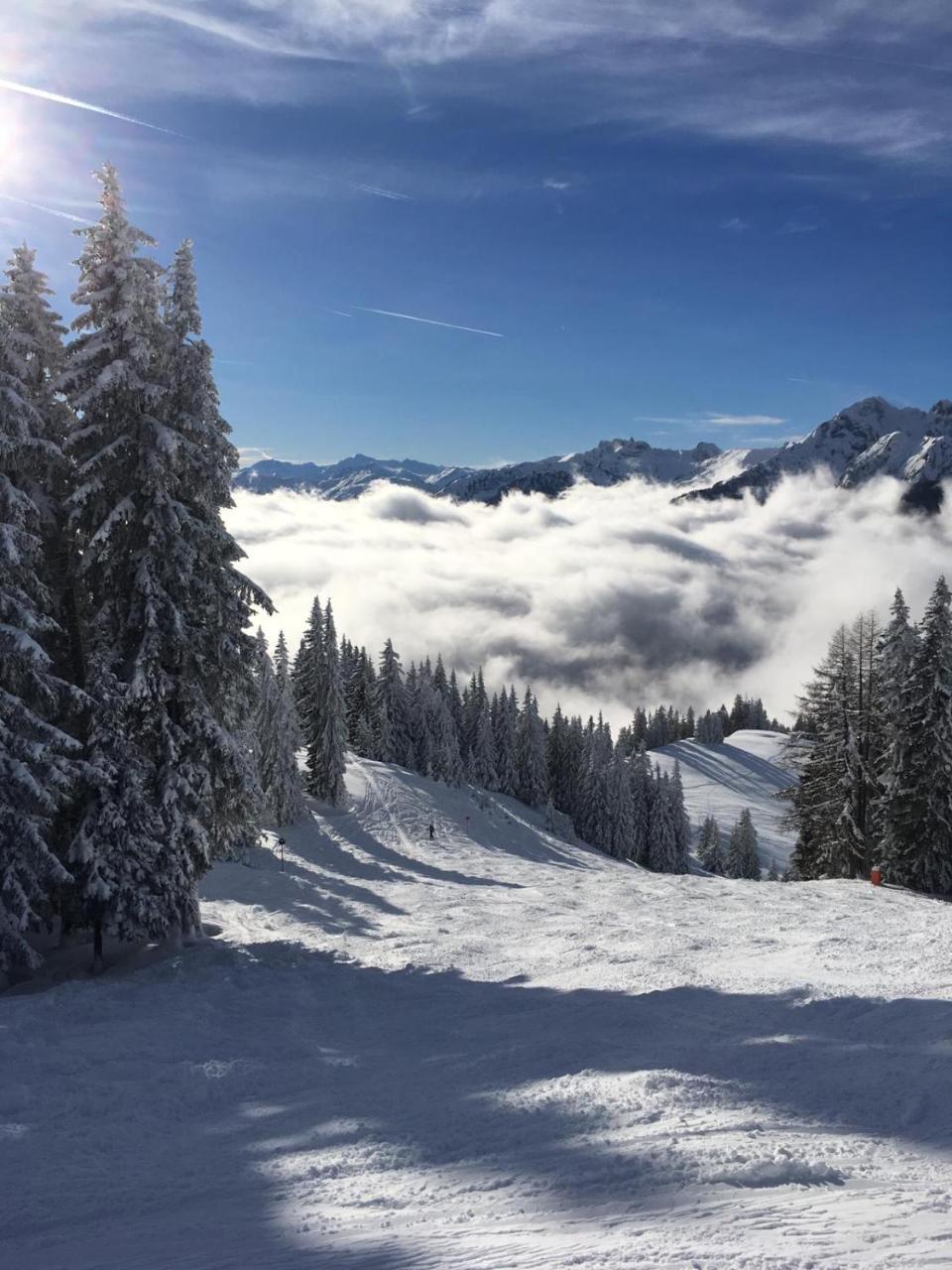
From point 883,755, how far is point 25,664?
3100 cm

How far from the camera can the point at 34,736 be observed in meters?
15.8

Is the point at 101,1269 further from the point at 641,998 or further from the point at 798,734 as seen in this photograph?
the point at 798,734

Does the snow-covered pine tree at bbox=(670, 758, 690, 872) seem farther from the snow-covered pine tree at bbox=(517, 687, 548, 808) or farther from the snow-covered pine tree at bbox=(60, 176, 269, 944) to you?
the snow-covered pine tree at bbox=(60, 176, 269, 944)

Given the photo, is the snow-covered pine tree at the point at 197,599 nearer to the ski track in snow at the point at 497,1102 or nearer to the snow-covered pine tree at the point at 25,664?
the snow-covered pine tree at the point at 25,664

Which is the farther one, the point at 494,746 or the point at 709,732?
the point at 709,732

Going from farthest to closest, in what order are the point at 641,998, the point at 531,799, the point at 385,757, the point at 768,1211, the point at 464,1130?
the point at 531,799 < the point at 385,757 < the point at 641,998 < the point at 464,1130 < the point at 768,1211

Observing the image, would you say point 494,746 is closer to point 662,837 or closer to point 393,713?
point 393,713

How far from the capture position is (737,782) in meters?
157

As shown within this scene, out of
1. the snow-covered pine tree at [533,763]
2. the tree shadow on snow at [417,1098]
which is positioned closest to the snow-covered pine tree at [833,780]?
the tree shadow on snow at [417,1098]

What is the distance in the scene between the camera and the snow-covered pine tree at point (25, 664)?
15.1 meters

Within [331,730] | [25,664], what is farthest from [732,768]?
[25,664]

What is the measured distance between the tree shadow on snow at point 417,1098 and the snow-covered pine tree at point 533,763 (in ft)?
258

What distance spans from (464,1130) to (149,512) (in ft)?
43.1

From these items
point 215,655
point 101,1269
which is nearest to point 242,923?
point 215,655
